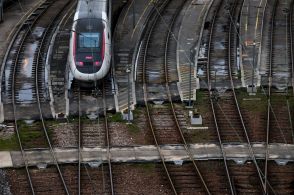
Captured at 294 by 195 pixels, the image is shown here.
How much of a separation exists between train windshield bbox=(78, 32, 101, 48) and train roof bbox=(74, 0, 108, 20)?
2207 mm

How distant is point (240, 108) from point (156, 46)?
12.8 metres

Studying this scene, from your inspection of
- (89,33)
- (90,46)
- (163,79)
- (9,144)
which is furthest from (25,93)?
(163,79)

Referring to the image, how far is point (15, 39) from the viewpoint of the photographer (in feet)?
187

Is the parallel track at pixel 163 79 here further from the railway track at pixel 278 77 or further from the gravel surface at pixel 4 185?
the gravel surface at pixel 4 185

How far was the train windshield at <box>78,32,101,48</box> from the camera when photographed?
4706 centimetres

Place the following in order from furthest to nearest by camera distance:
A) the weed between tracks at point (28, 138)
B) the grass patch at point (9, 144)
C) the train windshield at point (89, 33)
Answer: the train windshield at point (89, 33) < the weed between tracks at point (28, 138) < the grass patch at point (9, 144)

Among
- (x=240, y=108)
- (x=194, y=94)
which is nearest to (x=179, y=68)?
(x=194, y=94)

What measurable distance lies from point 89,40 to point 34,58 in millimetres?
7712

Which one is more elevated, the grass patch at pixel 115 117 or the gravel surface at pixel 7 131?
the grass patch at pixel 115 117

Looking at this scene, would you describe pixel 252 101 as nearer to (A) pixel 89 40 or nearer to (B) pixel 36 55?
(A) pixel 89 40

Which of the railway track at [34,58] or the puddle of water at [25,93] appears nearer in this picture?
the railway track at [34,58]

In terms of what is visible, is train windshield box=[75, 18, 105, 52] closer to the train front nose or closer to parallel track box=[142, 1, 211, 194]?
the train front nose

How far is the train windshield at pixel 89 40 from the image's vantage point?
154 feet

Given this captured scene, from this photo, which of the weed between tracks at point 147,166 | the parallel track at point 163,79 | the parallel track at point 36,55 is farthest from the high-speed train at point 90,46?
the weed between tracks at point 147,166
